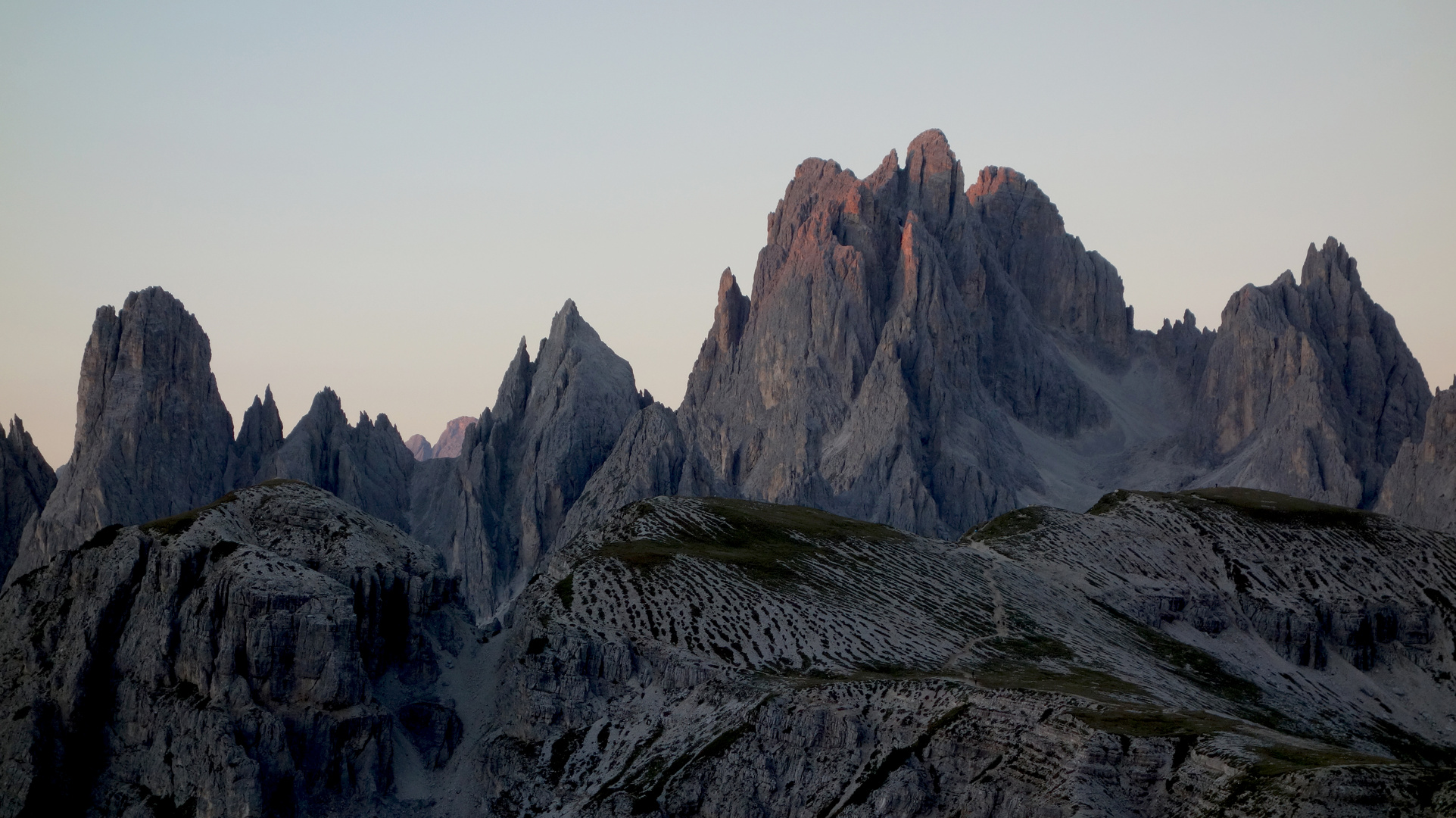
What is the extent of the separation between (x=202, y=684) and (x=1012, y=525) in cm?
8787

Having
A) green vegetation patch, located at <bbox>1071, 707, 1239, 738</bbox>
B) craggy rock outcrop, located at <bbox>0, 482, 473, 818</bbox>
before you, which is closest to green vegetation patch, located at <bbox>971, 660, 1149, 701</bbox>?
green vegetation patch, located at <bbox>1071, 707, 1239, 738</bbox>

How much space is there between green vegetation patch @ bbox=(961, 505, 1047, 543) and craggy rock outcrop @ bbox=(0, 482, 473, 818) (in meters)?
67.4

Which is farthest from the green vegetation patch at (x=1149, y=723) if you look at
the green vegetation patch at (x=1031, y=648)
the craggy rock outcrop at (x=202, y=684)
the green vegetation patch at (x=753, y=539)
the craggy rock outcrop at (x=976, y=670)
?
the craggy rock outcrop at (x=202, y=684)

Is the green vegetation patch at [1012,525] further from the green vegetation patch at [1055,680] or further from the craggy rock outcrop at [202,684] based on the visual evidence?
the craggy rock outcrop at [202,684]

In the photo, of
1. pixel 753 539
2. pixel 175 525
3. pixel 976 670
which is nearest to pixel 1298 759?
pixel 976 670

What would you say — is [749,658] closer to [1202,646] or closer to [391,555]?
[391,555]

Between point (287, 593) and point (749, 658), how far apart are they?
31361mm

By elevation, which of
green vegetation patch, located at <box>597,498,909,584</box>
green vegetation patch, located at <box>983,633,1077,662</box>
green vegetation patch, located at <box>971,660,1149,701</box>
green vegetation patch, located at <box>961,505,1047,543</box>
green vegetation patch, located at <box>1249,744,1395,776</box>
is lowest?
green vegetation patch, located at <box>1249,744,1395,776</box>

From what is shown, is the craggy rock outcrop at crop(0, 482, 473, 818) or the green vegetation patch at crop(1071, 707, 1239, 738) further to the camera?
the craggy rock outcrop at crop(0, 482, 473, 818)

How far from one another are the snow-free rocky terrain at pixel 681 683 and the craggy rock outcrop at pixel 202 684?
202 millimetres

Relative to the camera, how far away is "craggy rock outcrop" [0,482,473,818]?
92.0m

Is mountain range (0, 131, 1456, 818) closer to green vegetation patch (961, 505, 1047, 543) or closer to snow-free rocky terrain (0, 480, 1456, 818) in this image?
snow-free rocky terrain (0, 480, 1456, 818)

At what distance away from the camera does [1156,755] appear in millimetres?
72812

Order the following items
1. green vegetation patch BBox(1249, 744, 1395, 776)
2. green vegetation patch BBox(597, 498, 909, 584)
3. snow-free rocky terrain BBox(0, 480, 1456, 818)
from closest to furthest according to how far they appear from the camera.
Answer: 1. green vegetation patch BBox(1249, 744, 1395, 776)
2. snow-free rocky terrain BBox(0, 480, 1456, 818)
3. green vegetation patch BBox(597, 498, 909, 584)
